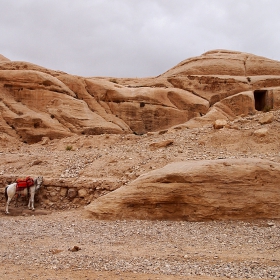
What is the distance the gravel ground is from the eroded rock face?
0.42 metres

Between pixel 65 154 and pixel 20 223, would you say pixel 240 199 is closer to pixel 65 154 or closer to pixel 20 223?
pixel 20 223

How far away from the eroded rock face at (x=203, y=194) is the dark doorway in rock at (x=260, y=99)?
15.9 m

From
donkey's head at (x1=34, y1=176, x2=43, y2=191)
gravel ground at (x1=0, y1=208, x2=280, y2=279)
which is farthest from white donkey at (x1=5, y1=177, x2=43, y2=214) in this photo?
gravel ground at (x1=0, y1=208, x2=280, y2=279)

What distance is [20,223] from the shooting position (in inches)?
448

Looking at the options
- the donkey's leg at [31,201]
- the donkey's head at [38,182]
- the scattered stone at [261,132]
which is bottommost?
the donkey's leg at [31,201]

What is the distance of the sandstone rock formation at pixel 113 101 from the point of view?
22578 millimetres

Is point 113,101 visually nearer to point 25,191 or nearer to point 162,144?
point 162,144

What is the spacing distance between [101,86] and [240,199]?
17440 mm

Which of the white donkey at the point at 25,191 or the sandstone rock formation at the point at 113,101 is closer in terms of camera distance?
the white donkey at the point at 25,191

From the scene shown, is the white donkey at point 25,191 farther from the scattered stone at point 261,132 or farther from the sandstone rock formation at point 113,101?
the scattered stone at point 261,132

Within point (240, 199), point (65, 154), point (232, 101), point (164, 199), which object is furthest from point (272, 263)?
point (232, 101)

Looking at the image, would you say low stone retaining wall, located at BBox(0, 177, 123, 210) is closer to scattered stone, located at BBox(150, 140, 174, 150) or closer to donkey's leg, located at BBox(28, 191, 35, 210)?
donkey's leg, located at BBox(28, 191, 35, 210)

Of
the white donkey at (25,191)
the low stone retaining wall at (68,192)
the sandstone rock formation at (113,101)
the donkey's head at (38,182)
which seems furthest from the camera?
the sandstone rock formation at (113,101)

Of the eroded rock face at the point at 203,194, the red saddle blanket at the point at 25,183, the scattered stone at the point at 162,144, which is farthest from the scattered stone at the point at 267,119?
the red saddle blanket at the point at 25,183
